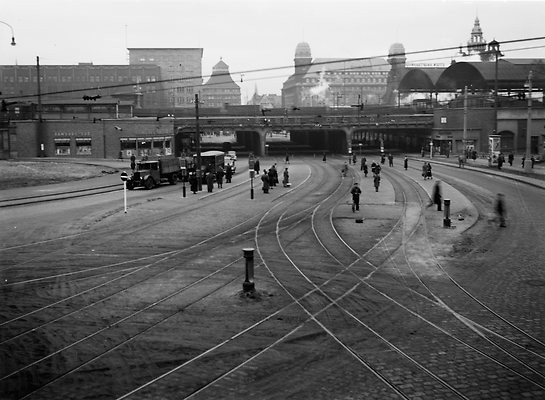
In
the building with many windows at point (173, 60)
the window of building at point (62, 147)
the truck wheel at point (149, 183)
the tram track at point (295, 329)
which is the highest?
the building with many windows at point (173, 60)

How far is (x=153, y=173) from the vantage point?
45.2m

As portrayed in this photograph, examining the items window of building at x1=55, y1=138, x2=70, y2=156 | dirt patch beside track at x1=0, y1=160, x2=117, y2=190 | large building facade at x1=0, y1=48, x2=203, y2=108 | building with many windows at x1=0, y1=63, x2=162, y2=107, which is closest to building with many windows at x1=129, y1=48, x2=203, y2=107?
large building facade at x1=0, y1=48, x2=203, y2=108

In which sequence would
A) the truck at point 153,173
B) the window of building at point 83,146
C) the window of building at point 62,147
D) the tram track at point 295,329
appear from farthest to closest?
the window of building at point 83,146, the window of building at point 62,147, the truck at point 153,173, the tram track at point 295,329

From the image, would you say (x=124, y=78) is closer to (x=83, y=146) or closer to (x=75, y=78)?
(x=75, y=78)

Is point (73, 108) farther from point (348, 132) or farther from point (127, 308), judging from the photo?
point (127, 308)

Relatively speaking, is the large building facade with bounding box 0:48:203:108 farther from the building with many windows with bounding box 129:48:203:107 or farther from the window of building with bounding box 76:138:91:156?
the window of building with bounding box 76:138:91:156

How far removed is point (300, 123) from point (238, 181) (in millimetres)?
47167

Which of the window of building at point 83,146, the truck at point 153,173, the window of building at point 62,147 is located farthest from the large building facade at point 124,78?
the truck at point 153,173

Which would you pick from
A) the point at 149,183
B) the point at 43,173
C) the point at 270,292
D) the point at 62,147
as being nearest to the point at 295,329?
the point at 270,292

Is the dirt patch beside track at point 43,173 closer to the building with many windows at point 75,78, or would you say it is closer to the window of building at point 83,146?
the window of building at point 83,146

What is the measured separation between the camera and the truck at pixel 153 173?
146ft

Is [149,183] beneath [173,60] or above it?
beneath

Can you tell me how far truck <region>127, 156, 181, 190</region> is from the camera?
44375 millimetres

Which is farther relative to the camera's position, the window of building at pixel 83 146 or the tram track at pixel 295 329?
the window of building at pixel 83 146
